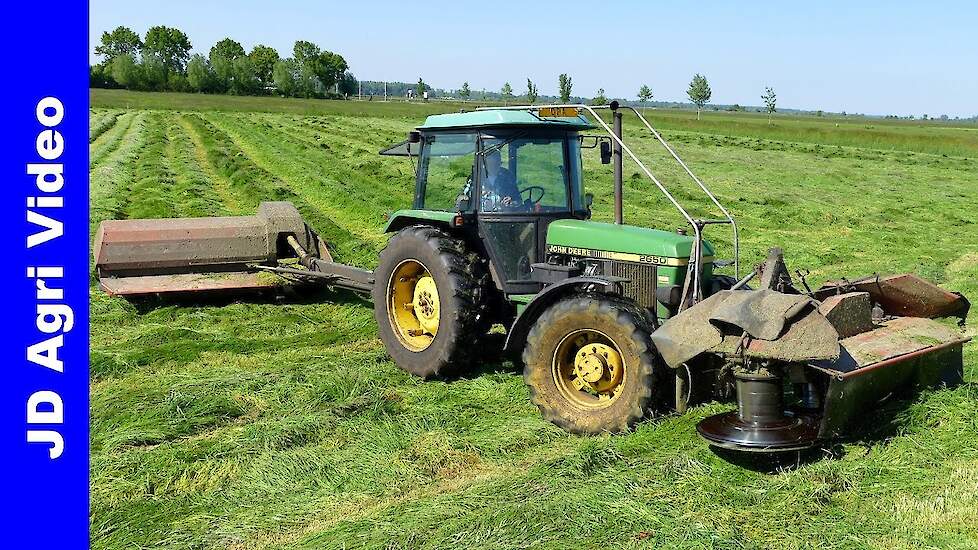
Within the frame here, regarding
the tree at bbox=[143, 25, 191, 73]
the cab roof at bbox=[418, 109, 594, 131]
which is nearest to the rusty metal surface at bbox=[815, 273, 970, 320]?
the cab roof at bbox=[418, 109, 594, 131]

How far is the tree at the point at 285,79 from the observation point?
100 meters

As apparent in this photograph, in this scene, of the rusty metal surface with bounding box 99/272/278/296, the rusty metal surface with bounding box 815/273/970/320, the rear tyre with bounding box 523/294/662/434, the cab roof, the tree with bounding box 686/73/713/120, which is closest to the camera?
the rear tyre with bounding box 523/294/662/434

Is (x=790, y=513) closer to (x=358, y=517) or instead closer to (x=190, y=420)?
(x=358, y=517)

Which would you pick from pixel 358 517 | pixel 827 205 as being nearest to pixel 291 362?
pixel 358 517

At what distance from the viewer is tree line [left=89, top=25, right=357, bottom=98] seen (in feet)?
301

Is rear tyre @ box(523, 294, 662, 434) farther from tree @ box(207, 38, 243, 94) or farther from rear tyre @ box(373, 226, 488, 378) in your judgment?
tree @ box(207, 38, 243, 94)

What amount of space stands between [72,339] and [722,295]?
3612 millimetres

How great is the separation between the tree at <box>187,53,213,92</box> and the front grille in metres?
93.5

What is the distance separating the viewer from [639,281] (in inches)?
234

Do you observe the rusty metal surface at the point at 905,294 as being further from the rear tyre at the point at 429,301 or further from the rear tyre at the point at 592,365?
the rear tyre at the point at 429,301

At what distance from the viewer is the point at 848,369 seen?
4852 millimetres

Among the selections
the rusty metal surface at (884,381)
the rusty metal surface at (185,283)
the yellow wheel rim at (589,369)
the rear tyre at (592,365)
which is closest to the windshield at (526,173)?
the rear tyre at (592,365)

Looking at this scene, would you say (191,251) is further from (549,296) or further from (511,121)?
(549,296)

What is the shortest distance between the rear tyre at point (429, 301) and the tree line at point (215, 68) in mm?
88101
